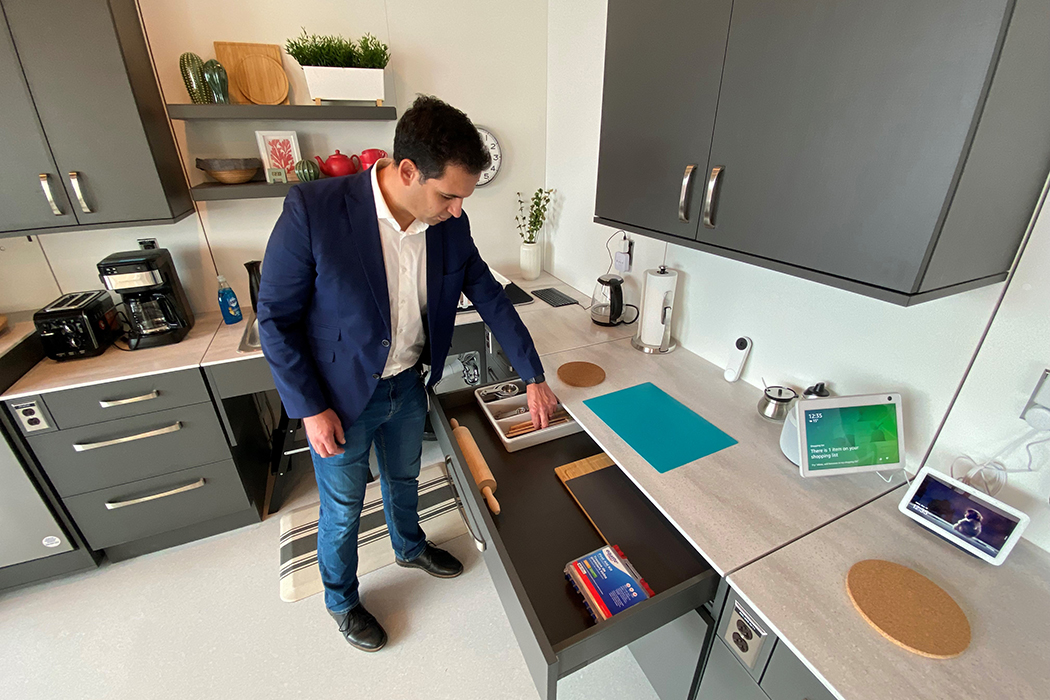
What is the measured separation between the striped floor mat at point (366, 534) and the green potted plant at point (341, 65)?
1783mm

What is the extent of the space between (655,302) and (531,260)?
3.71 ft

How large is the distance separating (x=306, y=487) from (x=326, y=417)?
1.36 metres

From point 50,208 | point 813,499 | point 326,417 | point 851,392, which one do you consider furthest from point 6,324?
point 851,392

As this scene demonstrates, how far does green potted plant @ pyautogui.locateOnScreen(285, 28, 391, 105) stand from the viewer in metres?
1.86

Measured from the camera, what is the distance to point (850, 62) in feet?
2.57

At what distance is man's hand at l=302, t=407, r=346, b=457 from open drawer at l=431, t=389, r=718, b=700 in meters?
0.31

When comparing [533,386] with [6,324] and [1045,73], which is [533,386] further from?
[6,324]

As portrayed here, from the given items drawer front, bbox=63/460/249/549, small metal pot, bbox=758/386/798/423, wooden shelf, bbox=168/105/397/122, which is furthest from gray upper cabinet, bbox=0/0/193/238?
small metal pot, bbox=758/386/798/423

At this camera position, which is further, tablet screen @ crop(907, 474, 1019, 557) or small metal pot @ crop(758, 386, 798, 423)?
small metal pot @ crop(758, 386, 798, 423)

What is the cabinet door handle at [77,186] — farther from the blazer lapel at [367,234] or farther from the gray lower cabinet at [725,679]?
the gray lower cabinet at [725,679]

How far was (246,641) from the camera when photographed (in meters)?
1.57

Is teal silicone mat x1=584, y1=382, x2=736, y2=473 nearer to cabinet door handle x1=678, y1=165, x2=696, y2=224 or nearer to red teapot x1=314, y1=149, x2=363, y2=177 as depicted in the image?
cabinet door handle x1=678, y1=165, x2=696, y2=224

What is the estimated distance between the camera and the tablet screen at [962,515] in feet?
2.81

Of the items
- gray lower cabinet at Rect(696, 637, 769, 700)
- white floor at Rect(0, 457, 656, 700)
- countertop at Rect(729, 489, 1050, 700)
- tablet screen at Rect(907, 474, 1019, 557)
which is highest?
tablet screen at Rect(907, 474, 1019, 557)
